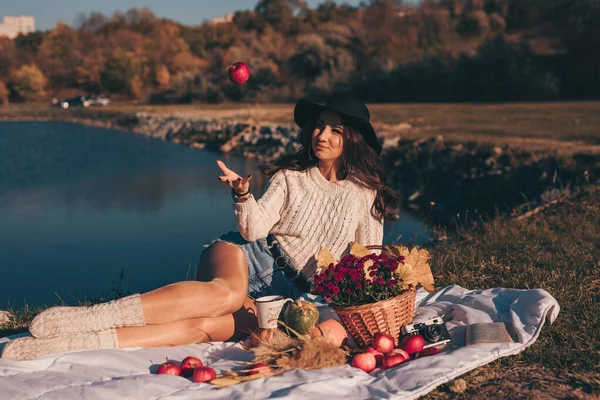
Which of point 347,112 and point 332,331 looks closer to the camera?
point 332,331

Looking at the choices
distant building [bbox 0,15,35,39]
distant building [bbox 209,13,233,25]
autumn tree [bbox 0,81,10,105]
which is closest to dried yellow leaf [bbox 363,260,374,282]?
autumn tree [bbox 0,81,10,105]

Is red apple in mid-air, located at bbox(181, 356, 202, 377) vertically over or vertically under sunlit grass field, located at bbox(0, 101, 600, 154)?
under

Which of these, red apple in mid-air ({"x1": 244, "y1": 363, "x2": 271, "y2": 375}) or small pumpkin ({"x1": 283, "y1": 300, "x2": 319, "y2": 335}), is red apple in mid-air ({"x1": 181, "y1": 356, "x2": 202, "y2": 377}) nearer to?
red apple in mid-air ({"x1": 244, "y1": 363, "x2": 271, "y2": 375})

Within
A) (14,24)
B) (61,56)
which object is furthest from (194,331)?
(14,24)

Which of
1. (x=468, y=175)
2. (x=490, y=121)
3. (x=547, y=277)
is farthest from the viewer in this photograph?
(x=490, y=121)

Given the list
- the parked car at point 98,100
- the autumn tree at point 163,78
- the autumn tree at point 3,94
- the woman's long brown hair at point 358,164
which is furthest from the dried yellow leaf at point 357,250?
the autumn tree at point 3,94

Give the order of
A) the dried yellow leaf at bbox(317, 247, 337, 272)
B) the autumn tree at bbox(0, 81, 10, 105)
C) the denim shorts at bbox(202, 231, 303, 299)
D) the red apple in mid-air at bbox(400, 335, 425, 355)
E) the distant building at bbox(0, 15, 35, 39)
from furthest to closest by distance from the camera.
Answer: the distant building at bbox(0, 15, 35, 39) → the autumn tree at bbox(0, 81, 10, 105) → the denim shorts at bbox(202, 231, 303, 299) → the dried yellow leaf at bbox(317, 247, 337, 272) → the red apple in mid-air at bbox(400, 335, 425, 355)

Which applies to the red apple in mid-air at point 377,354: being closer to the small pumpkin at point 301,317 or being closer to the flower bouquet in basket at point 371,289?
the flower bouquet in basket at point 371,289

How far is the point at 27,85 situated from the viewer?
40094 millimetres

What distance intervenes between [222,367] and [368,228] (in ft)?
4.97

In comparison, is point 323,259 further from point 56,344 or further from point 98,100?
point 98,100

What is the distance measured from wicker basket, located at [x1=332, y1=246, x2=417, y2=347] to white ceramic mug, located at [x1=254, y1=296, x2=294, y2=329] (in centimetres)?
34

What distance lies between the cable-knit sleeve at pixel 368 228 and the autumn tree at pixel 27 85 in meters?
38.9

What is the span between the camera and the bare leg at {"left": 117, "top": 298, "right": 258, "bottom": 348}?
4078 mm
